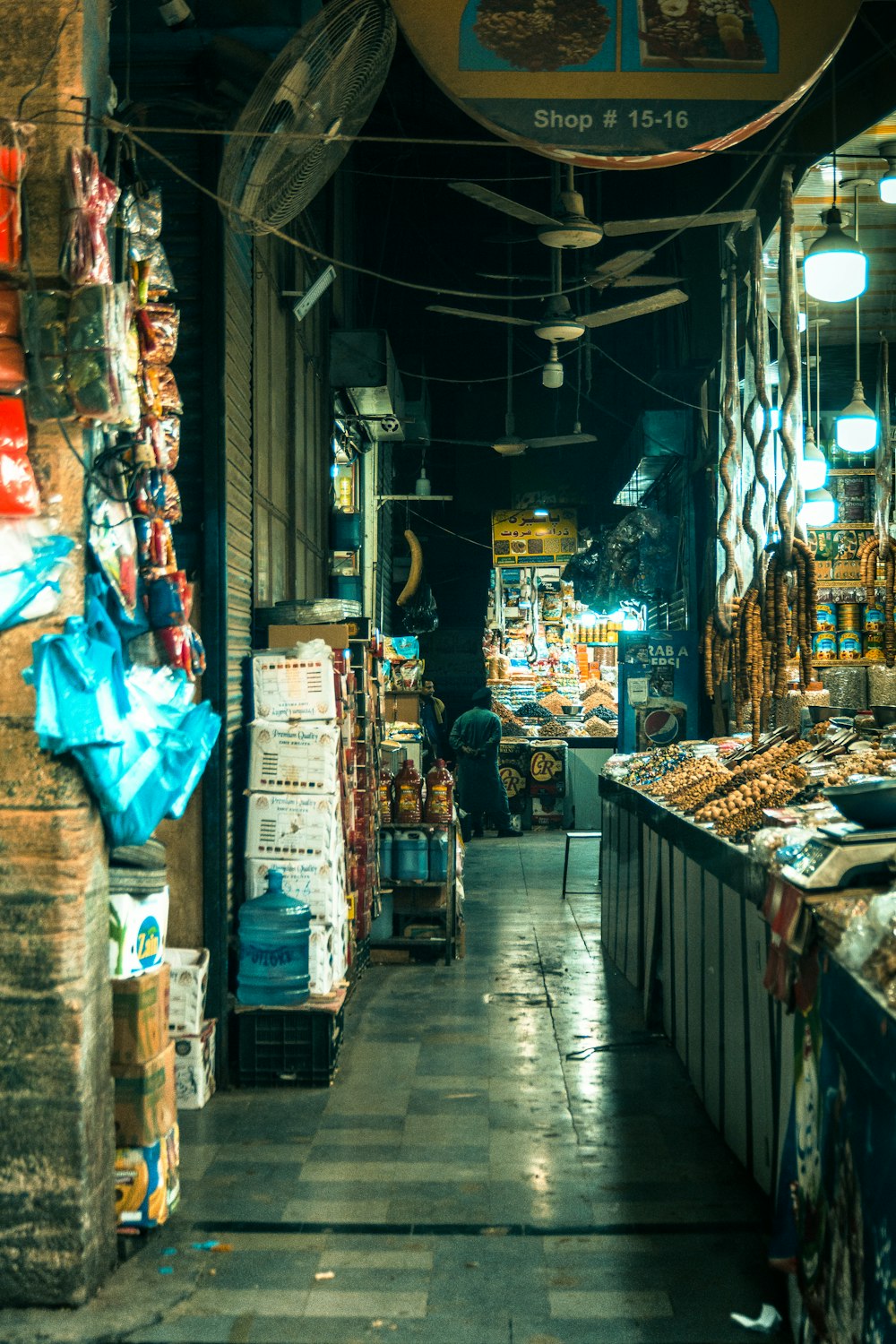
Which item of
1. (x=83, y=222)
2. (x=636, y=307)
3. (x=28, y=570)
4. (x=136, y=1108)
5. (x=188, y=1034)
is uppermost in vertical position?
(x=636, y=307)

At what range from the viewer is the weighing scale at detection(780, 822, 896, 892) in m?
3.21

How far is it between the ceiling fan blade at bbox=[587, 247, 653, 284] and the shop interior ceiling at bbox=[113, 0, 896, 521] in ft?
2.64

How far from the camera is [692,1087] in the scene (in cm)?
550

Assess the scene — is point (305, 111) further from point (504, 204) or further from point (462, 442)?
point (462, 442)

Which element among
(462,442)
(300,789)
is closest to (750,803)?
(300,789)

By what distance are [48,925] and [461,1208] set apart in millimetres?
1856

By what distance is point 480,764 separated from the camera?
1461cm

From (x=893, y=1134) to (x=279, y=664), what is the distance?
4.26 metres

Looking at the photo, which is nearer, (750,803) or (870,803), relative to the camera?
(870,803)

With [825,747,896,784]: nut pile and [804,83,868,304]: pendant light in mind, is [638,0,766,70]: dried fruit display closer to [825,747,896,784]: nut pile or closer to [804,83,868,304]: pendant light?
[804,83,868,304]: pendant light

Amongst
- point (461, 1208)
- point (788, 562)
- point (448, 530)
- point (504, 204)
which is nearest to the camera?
point (461, 1208)

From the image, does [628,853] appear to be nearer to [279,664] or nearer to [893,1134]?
[279,664]

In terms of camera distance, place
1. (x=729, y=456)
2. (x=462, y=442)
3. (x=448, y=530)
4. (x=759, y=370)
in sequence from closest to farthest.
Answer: (x=759, y=370)
(x=729, y=456)
(x=462, y=442)
(x=448, y=530)

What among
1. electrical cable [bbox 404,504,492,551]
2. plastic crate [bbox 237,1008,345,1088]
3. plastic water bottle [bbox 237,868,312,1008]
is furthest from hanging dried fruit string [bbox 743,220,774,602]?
electrical cable [bbox 404,504,492,551]
